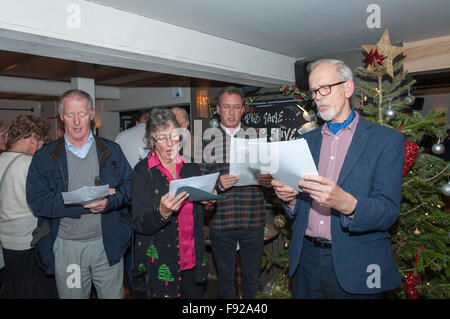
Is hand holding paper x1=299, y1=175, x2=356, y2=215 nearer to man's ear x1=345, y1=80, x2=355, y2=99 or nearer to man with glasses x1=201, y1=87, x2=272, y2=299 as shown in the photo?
man's ear x1=345, y1=80, x2=355, y2=99

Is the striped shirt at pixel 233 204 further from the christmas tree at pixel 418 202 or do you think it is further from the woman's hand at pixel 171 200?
the christmas tree at pixel 418 202

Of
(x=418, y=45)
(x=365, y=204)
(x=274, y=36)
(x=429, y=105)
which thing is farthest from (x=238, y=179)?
(x=429, y=105)

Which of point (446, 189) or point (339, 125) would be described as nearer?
point (339, 125)

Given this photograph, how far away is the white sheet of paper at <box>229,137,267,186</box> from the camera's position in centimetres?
205

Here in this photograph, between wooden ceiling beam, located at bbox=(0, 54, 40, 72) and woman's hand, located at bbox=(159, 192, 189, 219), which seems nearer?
woman's hand, located at bbox=(159, 192, 189, 219)

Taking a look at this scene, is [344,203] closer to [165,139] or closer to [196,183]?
[196,183]

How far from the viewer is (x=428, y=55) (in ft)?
10.9

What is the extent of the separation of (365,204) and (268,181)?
948mm

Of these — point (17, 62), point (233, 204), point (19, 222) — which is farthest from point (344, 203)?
point (17, 62)

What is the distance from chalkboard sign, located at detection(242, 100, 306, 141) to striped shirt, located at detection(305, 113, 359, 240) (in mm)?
2313

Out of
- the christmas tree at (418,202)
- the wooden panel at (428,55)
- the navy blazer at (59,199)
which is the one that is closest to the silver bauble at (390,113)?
the christmas tree at (418,202)

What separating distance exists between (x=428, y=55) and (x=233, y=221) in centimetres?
259

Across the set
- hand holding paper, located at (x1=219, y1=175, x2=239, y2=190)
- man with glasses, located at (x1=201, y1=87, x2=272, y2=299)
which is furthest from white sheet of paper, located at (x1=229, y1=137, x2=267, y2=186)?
man with glasses, located at (x1=201, y1=87, x2=272, y2=299)
